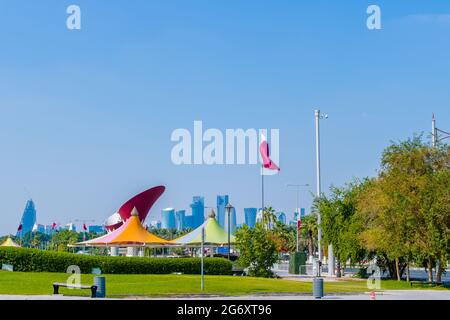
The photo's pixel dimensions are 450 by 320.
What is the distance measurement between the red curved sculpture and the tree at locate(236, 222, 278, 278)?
2019 inches

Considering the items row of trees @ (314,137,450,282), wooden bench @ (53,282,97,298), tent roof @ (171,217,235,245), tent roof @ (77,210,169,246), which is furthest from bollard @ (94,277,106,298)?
tent roof @ (171,217,235,245)

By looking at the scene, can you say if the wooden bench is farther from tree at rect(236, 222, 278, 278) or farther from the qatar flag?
the qatar flag

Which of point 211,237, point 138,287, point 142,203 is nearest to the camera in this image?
point 138,287

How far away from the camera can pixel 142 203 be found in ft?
341

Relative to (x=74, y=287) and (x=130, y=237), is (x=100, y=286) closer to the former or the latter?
(x=74, y=287)

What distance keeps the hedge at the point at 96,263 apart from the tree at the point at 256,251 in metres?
2.41

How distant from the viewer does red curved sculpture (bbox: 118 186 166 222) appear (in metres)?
103

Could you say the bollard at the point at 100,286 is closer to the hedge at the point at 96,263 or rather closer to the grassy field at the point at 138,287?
the grassy field at the point at 138,287

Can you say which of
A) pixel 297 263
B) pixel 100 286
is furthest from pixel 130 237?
pixel 100 286

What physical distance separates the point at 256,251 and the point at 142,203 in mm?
53456

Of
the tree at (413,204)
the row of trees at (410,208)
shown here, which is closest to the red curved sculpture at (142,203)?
the row of trees at (410,208)
